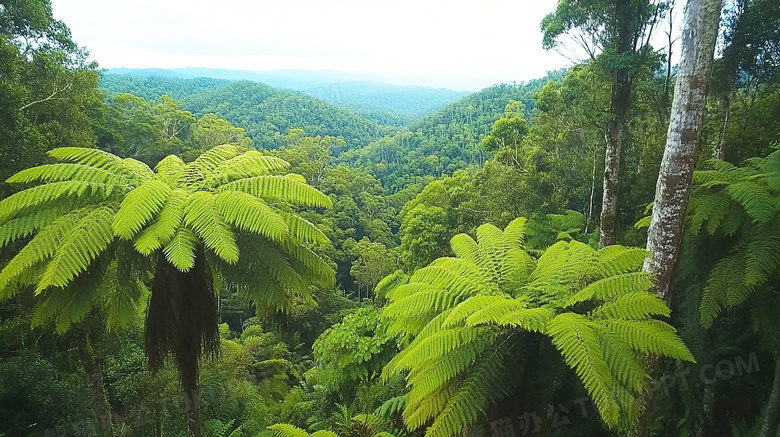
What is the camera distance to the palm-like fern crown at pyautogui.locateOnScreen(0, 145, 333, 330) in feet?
8.16

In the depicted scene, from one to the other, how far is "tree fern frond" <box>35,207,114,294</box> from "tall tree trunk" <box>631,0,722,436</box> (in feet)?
11.5

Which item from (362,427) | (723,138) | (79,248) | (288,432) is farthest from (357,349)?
(723,138)

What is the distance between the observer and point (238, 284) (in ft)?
10.5

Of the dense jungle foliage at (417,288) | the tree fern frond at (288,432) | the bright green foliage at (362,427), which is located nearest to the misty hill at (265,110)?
the dense jungle foliage at (417,288)

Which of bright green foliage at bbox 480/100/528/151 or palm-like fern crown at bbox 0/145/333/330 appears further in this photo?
bright green foliage at bbox 480/100/528/151

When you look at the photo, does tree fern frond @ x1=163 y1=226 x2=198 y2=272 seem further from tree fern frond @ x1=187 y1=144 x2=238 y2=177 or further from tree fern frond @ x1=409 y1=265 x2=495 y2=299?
tree fern frond @ x1=409 y1=265 x2=495 y2=299

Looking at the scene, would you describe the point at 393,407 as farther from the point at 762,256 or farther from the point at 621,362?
the point at 762,256

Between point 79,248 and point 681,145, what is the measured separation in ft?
12.6

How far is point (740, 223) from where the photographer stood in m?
3.22

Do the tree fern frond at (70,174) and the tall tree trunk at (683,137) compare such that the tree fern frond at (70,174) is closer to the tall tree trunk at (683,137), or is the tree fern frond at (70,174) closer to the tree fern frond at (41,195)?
the tree fern frond at (41,195)

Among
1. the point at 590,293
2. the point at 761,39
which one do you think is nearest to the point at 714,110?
the point at 761,39

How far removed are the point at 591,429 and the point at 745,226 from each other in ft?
7.05

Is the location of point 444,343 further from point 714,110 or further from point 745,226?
point 714,110

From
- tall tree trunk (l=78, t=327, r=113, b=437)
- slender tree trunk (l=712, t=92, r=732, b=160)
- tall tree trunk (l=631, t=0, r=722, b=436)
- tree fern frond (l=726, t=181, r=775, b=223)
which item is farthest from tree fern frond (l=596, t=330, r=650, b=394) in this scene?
slender tree trunk (l=712, t=92, r=732, b=160)
